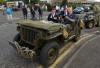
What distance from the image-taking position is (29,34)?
384cm

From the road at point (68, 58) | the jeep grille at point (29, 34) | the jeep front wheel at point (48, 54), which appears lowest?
the road at point (68, 58)

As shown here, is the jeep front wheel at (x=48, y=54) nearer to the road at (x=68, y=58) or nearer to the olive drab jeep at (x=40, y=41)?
the olive drab jeep at (x=40, y=41)

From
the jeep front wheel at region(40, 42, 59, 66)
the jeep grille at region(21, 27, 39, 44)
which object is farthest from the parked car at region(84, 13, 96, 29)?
the jeep grille at region(21, 27, 39, 44)

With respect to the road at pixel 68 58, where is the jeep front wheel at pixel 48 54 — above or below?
above

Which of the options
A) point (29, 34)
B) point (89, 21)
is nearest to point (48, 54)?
point (29, 34)

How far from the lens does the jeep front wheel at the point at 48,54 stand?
3.45 meters

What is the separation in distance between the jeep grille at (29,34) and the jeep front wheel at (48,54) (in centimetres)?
47

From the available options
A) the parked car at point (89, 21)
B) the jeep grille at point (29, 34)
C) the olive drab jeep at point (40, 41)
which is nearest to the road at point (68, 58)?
the olive drab jeep at point (40, 41)

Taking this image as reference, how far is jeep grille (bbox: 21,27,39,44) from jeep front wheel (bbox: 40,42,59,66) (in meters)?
0.47

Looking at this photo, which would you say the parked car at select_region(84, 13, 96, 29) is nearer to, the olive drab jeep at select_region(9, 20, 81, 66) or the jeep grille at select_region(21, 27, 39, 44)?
the olive drab jeep at select_region(9, 20, 81, 66)

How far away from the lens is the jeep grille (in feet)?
11.8

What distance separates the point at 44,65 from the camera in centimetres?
360

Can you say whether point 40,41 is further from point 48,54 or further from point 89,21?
point 89,21

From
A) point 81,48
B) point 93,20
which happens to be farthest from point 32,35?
point 93,20
